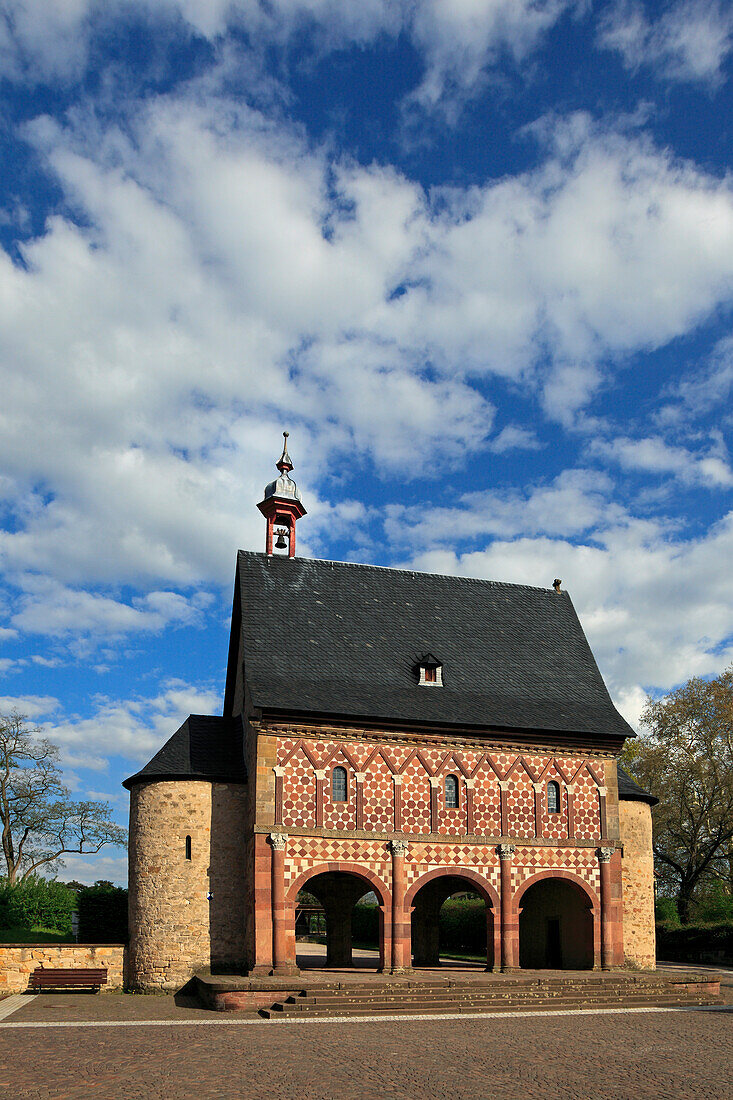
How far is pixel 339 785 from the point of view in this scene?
2644 cm

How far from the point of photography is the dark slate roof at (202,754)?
87.6 ft

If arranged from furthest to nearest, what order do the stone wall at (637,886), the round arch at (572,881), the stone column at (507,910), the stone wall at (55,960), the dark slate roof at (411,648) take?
1. the stone wall at (637,886)
2. the dark slate roof at (411,648)
3. the round arch at (572,881)
4. the stone column at (507,910)
5. the stone wall at (55,960)

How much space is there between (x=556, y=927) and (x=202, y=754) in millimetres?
12989

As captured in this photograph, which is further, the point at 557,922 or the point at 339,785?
the point at 557,922

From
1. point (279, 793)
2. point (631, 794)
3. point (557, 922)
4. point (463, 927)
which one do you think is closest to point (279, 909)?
point (279, 793)

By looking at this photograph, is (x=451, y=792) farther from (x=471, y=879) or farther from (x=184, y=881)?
(x=184, y=881)

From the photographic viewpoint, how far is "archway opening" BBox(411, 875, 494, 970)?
29.7 meters

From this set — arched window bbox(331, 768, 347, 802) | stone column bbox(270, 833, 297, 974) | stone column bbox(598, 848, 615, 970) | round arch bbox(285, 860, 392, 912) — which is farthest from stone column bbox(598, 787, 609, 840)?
stone column bbox(270, 833, 297, 974)

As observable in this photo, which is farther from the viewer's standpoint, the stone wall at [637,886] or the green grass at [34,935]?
the green grass at [34,935]

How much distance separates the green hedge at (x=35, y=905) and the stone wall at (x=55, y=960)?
481 inches

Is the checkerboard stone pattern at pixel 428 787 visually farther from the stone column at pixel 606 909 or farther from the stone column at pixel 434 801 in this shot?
the stone column at pixel 606 909

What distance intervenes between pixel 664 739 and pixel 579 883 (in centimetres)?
2169

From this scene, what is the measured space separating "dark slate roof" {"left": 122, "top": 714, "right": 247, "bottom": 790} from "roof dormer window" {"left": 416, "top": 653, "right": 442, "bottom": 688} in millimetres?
6032

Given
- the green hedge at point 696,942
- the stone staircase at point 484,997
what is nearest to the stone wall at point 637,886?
the stone staircase at point 484,997
